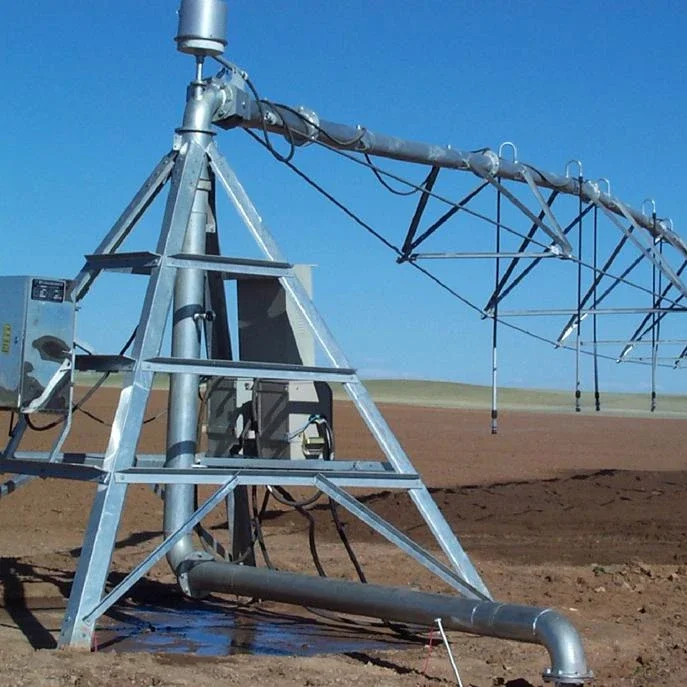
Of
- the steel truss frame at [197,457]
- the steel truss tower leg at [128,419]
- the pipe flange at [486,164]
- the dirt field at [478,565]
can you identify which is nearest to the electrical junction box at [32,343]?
the steel truss frame at [197,457]

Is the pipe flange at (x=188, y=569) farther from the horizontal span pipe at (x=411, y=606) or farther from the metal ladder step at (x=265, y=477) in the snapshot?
the metal ladder step at (x=265, y=477)

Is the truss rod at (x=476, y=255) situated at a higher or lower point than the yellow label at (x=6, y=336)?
higher

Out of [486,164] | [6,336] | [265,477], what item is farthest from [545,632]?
[486,164]

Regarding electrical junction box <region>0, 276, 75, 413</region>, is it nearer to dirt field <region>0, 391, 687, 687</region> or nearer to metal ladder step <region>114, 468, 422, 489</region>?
metal ladder step <region>114, 468, 422, 489</region>

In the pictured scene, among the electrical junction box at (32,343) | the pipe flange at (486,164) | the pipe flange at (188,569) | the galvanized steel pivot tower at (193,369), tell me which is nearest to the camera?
the galvanized steel pivot tower at (193,369)

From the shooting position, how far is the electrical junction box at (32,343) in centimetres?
835

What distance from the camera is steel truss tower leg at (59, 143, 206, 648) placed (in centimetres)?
739

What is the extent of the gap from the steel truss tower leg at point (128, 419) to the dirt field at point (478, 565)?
0.30 metres

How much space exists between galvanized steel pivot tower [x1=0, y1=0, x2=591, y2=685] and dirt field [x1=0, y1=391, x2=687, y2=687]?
0.35 m

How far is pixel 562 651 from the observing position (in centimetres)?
682

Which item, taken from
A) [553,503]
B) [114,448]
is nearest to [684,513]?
[553,503]

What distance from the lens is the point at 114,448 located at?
25.4 feet

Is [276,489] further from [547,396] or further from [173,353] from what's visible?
[547,396]

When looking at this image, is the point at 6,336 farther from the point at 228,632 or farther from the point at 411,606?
the point at 411,606
